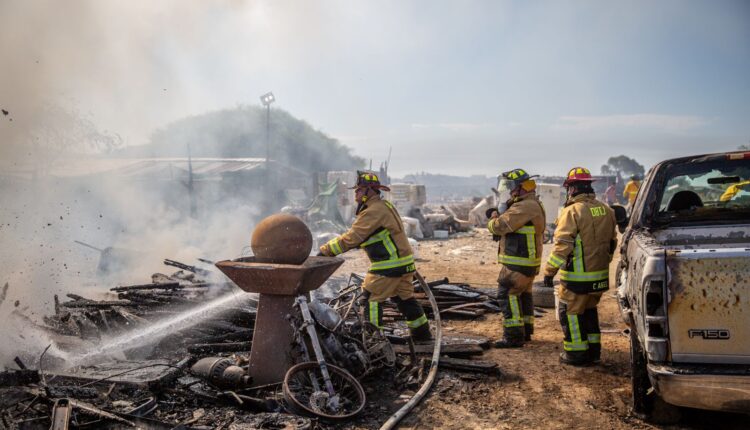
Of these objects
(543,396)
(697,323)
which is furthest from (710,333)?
(543,396)

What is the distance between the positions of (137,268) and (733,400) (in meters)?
11.5

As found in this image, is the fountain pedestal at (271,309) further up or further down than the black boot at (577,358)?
further up

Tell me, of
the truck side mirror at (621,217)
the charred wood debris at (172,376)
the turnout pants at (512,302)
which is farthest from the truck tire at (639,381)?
the turnout pants at (512,302)

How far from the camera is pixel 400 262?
6.00 m

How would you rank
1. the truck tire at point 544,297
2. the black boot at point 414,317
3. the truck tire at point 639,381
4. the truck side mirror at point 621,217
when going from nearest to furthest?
1. the truck tire at point 639,381
2. the truck side mirror at point 621,217
3. the black boot at point 414,317
4. the truck tire at point 544,297

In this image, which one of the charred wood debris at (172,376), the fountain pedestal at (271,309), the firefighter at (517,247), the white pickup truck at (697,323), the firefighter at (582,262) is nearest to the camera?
the white pickup truck at (697,323)

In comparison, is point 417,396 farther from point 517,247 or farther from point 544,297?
point 544,297

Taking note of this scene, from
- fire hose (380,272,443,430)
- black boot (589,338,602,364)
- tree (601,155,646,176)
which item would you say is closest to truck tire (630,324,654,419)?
black boot (589,338,602,364)

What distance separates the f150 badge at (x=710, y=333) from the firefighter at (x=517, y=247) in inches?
117

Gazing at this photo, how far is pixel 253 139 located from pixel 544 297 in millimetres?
40585

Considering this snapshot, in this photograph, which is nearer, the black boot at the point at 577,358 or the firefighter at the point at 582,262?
the firefighter at the point at 582,262

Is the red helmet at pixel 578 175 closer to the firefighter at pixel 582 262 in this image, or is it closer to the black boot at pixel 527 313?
the firefighter at pixel 582 262

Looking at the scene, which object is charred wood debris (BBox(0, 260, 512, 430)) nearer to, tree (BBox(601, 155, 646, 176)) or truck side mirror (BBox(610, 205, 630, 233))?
truck side mirror (BBox(610, 205, 630, 233))

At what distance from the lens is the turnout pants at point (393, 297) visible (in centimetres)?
598
